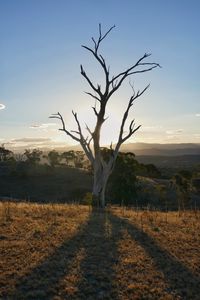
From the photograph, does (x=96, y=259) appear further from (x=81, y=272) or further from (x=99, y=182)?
(x=99, y=182)

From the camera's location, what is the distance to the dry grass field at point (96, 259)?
8984 mm

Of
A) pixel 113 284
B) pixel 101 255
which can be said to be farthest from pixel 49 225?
pixel 113 284

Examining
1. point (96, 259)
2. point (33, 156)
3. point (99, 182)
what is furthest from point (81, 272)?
point (33, 156)

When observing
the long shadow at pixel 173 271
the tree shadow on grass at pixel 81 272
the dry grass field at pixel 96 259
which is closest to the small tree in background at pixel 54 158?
the dry grass field at pixel 96 259

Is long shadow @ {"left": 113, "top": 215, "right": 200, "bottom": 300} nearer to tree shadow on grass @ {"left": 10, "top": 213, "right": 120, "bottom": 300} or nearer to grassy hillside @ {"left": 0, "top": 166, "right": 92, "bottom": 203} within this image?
tree shadow on grass @ {"left": 10, "top": 213, "right": 120, "bottom": 300}

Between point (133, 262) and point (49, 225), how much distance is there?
4.54 m

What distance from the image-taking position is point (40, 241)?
1217 cm

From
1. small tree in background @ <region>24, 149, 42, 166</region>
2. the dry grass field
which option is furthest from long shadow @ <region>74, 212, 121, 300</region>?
small tree in background @ <region>24, 149, 42, 166</region>

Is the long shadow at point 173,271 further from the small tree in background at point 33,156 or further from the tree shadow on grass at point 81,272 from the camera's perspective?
the small tree in background at point 33,156

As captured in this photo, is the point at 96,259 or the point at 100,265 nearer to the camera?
the point at 100,265

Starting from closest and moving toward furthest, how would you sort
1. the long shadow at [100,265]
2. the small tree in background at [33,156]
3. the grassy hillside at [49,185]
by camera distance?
the long shadow at [100,265]
the grassy hillside at [49,185]
the small tree in background at [33,156]

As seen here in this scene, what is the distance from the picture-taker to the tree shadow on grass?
8.71 m

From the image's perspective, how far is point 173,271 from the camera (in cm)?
1042

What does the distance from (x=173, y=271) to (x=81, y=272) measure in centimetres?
229
